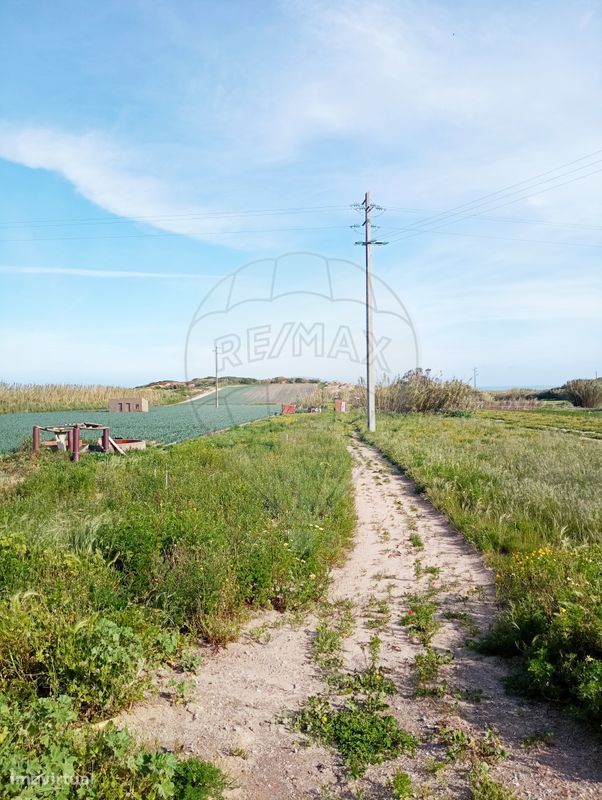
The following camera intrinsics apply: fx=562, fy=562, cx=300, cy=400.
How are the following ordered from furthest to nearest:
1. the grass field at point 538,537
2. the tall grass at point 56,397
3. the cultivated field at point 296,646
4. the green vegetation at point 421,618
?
the tall grass at point 56,397 → the green vegetation at point 421,618 → the grass field at point 538,537 → the cultivated field at point 296,646

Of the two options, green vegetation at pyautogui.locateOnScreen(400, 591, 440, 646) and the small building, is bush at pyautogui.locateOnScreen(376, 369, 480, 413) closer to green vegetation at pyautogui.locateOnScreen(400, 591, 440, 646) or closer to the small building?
the small building

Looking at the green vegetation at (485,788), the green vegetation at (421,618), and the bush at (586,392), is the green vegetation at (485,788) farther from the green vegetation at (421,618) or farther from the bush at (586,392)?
the bush at (586,392)

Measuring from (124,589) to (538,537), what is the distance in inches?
194

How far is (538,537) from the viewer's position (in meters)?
7.00

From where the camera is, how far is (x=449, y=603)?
5.72 m

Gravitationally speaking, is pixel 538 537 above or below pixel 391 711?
above

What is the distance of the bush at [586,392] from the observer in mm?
45625

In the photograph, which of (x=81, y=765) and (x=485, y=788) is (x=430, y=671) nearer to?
(x=485, y=788)

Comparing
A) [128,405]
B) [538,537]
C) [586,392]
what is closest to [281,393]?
[128,405]

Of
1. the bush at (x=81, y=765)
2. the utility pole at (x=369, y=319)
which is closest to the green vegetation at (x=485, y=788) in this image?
the bush at (x=81, y=765)

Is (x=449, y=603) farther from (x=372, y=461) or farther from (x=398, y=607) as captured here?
(x=372, y=461)

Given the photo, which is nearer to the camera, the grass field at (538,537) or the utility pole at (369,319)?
the grass field at (538,537)

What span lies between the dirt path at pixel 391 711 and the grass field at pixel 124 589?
29cm

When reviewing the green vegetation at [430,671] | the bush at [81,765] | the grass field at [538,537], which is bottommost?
the green vegetation at [430,671]
